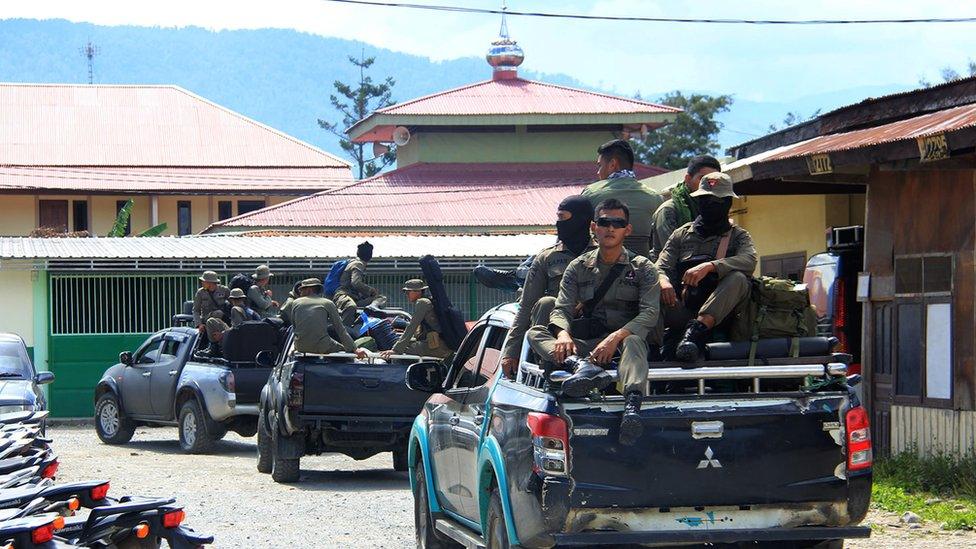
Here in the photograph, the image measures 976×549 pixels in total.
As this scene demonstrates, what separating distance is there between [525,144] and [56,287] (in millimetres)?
17541

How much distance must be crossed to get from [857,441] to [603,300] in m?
1.63

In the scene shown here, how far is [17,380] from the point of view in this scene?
17250 mm

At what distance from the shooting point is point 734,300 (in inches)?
327

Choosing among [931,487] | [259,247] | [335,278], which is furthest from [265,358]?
[259,247]

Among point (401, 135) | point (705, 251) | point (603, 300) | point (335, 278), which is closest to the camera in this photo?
point (603, 300)

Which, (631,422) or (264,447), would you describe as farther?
(264,447)

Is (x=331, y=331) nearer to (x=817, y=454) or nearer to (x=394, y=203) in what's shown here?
(x=817, y=454)

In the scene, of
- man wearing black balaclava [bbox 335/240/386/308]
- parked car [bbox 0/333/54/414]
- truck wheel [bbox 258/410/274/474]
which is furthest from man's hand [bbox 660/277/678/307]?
man wearing black balaclava [bbox 335/240/386/308]

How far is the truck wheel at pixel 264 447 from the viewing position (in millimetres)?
16406

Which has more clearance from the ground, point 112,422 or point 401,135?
point 401,135

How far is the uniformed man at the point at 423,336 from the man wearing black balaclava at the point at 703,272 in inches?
276

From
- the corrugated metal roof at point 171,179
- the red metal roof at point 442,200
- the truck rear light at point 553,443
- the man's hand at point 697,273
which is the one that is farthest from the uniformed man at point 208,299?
the corrugated metal roof at point 171,179

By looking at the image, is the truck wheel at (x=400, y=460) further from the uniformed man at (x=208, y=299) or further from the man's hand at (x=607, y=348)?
the man's hand at (x=607, y=348)

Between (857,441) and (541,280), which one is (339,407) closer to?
(541,280)
